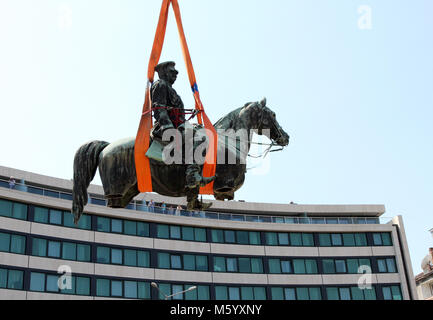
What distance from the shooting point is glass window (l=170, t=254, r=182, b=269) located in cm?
6800

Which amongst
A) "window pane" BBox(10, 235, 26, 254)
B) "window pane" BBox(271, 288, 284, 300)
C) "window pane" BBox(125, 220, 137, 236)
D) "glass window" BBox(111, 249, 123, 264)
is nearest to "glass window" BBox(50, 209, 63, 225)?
"window pane" BBox(10, 235, 26, 254)

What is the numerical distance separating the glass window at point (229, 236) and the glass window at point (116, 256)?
13541 mm

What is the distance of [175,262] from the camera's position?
68312 millimetres

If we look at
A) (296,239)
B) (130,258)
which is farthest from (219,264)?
(296,239)

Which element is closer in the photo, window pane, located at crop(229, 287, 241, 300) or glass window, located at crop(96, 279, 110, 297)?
glass window, located at crop(96, 279, 110, 297)

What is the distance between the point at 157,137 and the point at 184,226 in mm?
60158

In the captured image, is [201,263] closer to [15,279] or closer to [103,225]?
[103,225]

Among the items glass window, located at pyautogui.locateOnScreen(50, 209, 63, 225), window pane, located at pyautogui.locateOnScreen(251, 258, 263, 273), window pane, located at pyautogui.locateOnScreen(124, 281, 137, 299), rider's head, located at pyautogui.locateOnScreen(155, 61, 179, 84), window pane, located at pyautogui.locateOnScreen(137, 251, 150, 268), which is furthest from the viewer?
window pane, located at pyautogui.locateOnScreen(251, 258, 263, 273)

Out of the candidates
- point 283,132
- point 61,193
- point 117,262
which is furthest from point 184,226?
point 283,132

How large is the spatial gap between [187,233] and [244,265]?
770 cm

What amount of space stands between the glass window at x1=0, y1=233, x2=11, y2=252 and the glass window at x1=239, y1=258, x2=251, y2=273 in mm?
26512

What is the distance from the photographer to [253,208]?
3174 inches

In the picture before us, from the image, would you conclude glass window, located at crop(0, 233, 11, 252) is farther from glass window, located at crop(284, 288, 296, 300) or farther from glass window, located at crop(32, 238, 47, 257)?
glass window, located at crop(284, 288, 296, 300)
